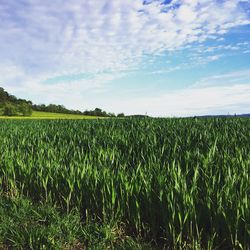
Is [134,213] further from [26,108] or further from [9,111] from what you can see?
[9,111]

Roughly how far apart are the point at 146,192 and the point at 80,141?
4927 mm

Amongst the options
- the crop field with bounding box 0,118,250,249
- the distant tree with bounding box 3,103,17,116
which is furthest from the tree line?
the crop field with bounding box 0,118,250,249

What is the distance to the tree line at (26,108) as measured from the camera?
6344cm

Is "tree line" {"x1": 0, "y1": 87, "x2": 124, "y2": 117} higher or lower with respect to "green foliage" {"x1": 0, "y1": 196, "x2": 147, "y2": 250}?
higher

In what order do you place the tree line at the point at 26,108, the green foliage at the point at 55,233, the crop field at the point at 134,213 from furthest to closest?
the tree line at the point at 26,108
the green foliage at the point at 55,233
the crop field at the point at 134,213

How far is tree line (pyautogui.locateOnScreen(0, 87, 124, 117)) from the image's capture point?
6344 cm

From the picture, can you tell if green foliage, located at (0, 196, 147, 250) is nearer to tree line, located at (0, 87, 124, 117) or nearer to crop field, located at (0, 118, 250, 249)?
crop field, located at (0, 118, 250, 249)

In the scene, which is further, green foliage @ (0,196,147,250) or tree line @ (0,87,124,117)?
tree line @ (0,87,124,117)

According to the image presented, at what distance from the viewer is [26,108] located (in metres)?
63.1

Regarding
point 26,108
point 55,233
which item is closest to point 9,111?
point 26,108

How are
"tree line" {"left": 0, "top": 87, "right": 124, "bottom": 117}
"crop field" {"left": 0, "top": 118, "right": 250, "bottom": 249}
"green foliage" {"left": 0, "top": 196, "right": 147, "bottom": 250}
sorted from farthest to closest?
"tree line" {"left": 0, "top": 87, "right": 124, "bottom": 117} < "green foliage" {"left": 0, "top": 196, "right": 147, "bottom": 250} < "crop field" {"left": 0, "top": 118, "right": 250, "bottom": 249}

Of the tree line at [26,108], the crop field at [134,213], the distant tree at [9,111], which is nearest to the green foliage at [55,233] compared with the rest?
the crop field at [134,213]

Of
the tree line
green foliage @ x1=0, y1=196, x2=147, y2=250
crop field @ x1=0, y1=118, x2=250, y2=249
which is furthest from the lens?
the tree line

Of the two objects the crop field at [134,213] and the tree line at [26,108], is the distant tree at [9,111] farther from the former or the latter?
the crop field at [134,213]
